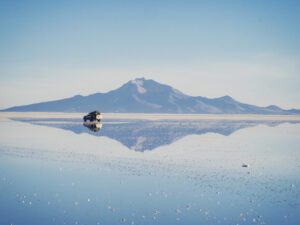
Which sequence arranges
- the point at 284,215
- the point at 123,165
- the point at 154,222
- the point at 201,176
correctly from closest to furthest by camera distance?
the point at 154,222 < the point at 284,215 < the point at 201,176 < the point at 123,165

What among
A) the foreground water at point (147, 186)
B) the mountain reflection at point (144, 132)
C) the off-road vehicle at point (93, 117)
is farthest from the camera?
the off-road vehicle at point (93, 117)

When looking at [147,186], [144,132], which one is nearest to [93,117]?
[144,132]

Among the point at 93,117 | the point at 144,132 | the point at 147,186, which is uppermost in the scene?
the point at 93,117

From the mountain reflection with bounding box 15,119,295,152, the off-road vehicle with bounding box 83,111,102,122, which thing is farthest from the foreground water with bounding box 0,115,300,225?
the off-road vehicle with bounding box 83,111,102,122

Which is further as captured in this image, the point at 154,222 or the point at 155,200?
the point at 155,200

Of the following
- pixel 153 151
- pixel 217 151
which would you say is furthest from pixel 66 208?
pixel 217 151

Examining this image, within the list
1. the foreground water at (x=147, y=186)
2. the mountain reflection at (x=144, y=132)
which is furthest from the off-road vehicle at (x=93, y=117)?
the foreground water at (x=147, y=186)

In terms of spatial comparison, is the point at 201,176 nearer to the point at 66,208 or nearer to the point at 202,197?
the point at 202,197

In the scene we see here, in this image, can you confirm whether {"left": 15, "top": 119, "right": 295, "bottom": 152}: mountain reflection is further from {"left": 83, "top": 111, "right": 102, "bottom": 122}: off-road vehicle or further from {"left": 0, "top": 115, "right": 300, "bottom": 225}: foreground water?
{"left": 83, "top": 111, "right": 102, "bottom": 122}: off-road vehicle

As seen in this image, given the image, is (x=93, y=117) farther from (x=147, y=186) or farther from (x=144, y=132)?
(x=147, y=186)

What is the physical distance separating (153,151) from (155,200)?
20682 millimetres

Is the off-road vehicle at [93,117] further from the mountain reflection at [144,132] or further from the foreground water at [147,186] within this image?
the foreground water at [147,186]

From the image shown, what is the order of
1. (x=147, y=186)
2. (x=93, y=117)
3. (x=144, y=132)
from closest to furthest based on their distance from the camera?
(x=147, y=186), (x=144, y=132), (x=93, y=117)

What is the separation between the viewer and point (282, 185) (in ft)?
84.4
